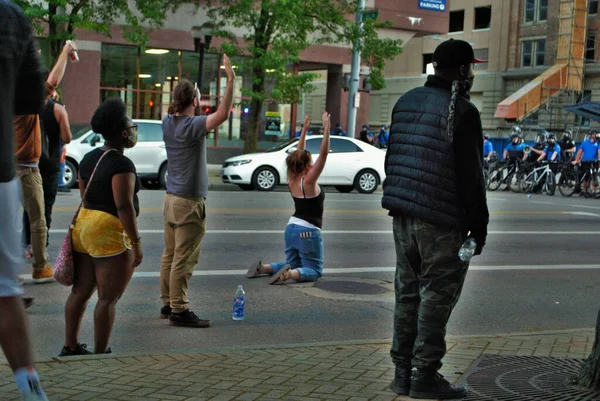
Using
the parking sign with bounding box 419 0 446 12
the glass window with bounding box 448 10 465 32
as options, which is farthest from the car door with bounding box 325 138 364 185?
the glass window with bounding box 448 10 465 32

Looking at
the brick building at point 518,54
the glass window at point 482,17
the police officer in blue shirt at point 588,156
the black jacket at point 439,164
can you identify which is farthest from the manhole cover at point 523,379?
the glass window at point 482,17

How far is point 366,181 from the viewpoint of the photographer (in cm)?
2400

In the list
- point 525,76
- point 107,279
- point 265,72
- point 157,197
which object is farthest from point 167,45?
point 525,76

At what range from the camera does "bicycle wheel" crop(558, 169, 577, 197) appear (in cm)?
2734

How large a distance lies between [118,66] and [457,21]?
130ft

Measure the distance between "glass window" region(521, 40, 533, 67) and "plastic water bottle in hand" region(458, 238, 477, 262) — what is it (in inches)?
2303

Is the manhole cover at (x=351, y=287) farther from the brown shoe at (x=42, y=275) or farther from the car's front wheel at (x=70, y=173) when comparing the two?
the car's front wheel at (x=70, y=173)

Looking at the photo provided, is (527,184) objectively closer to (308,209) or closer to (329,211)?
(329,211)

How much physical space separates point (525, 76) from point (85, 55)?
122ft

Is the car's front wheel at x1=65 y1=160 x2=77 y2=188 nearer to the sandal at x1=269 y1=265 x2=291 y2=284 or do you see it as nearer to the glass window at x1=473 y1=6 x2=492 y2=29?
the sandal at x1=269 y1=265 x2=291 y2=284

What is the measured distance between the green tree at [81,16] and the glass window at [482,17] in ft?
133

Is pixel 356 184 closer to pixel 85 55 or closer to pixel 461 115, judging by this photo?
pixel 85 55

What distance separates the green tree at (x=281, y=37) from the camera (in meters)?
26.2

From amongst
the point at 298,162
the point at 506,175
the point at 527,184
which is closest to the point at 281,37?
the point at 506,175
